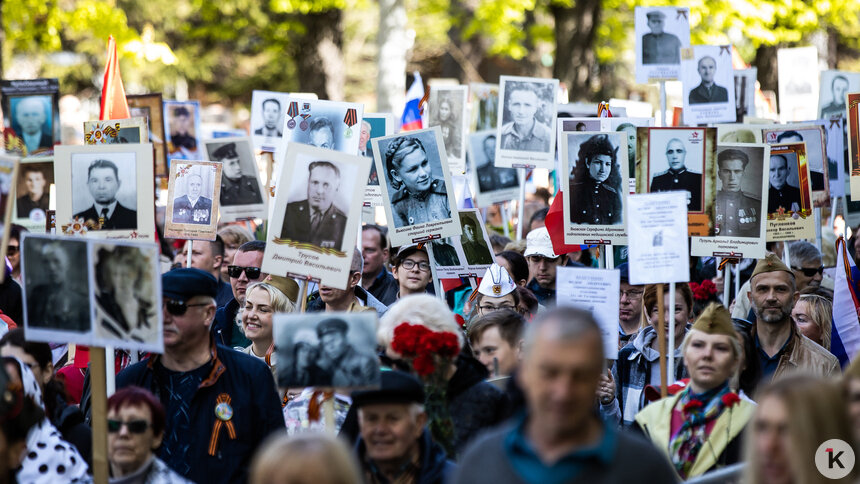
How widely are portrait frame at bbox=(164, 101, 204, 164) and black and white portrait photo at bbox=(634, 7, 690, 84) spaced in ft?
17.2

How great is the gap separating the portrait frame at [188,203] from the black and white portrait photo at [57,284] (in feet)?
10.3

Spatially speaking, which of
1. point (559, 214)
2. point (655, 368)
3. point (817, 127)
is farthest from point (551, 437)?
point (817, 127)

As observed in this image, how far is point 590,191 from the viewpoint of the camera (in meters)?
7.10

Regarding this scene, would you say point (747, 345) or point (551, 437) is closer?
point (551, 437)

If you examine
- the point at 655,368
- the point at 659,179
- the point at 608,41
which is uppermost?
the point at 608,41

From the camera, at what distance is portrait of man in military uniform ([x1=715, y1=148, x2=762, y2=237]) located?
7.27 meters

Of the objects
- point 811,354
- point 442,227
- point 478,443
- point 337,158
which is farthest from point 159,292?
point 811,354

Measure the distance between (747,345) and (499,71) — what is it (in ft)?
110

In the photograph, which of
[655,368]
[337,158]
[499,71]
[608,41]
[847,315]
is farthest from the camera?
[499,71]

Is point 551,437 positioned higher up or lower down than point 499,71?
lower down

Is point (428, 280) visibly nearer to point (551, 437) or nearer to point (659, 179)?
point (659, 179)

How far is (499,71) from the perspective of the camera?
38.7 m

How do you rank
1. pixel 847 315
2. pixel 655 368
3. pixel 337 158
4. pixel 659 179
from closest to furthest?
1. pixel 337 158
2. pixel 655 368
3. pixel 659 179
4. pixel 847 315

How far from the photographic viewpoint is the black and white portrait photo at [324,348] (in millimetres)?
4289
